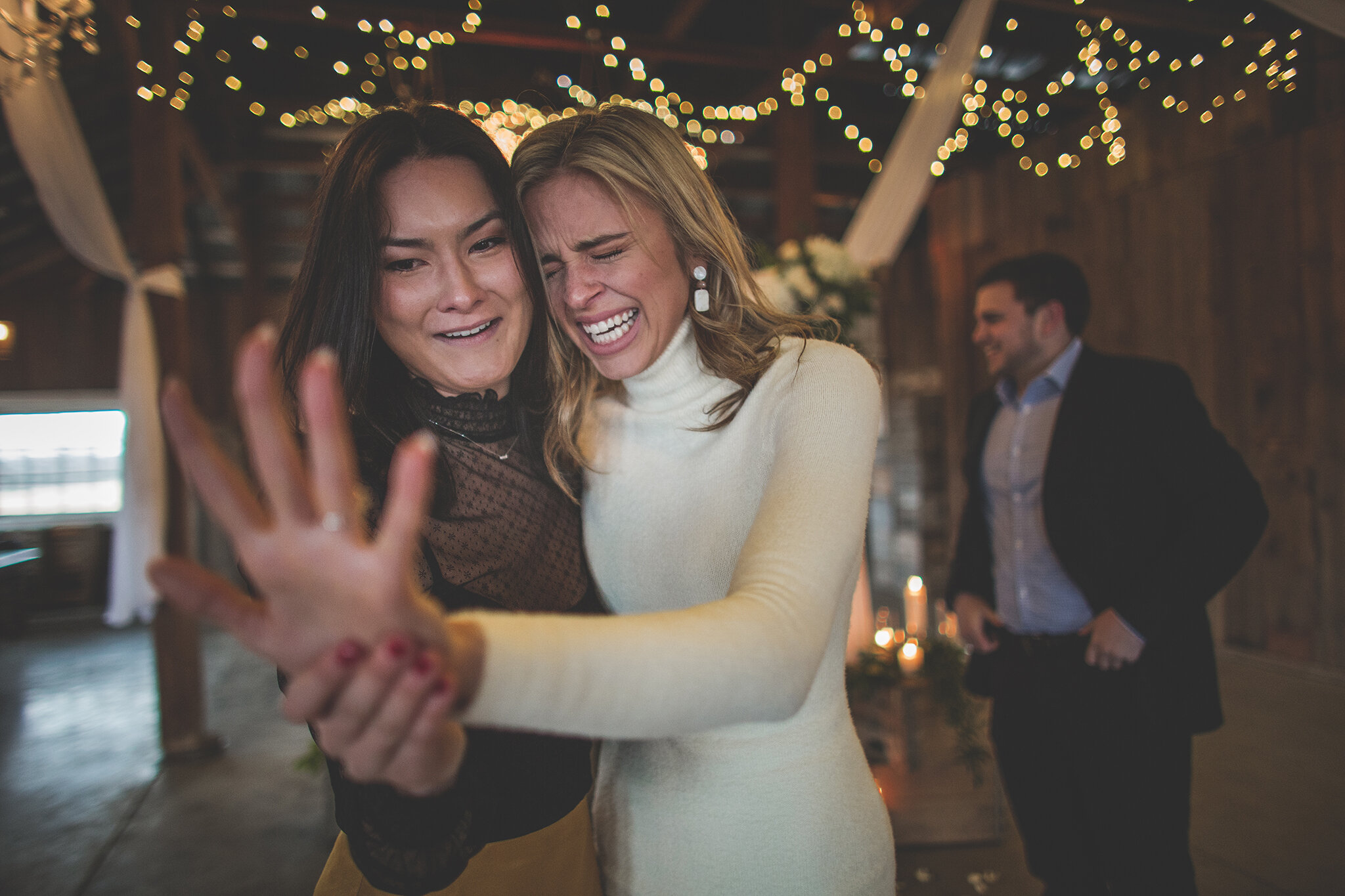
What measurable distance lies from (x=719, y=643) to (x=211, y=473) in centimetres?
39

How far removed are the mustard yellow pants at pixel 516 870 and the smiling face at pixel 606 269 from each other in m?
0.67

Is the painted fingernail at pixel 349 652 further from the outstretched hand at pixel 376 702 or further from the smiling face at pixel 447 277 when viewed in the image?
the smiling face at pixel 447 277

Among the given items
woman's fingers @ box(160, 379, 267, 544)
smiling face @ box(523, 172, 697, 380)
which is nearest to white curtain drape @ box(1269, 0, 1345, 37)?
smiling face @ box(523, 172, 697, 380)

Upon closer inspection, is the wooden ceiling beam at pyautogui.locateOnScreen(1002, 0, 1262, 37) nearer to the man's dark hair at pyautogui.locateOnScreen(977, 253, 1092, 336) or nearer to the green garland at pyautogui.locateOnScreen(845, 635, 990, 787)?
the man's dark hair at pyautogui.locateOnScreen(977, 253, 1092, 336)

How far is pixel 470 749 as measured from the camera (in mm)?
1005

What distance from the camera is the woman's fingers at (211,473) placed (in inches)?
19.8

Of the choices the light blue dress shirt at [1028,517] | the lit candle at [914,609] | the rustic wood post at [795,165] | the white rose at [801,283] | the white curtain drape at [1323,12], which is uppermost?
the rustic wood post at [795,165]

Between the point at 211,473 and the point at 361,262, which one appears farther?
the point at 361,262

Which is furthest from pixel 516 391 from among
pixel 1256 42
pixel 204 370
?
pixel 204 370

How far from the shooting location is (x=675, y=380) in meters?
1.22

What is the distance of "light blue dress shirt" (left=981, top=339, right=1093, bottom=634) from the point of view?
2.32 metres

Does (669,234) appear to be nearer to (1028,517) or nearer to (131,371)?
(1028,517)

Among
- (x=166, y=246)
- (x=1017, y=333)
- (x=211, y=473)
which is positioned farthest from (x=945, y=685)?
(x=166, y=246)

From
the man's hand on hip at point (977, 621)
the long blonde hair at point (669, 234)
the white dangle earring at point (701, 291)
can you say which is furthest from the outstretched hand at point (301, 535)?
the man's hand on hip at point (977, 621)
